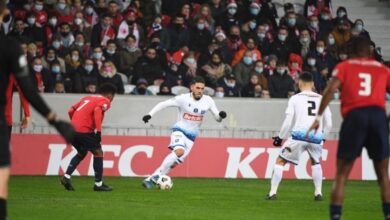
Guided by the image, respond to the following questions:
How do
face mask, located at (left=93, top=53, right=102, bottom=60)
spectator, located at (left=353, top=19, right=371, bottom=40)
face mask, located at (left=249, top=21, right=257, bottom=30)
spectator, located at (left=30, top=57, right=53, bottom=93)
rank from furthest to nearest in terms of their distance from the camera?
spectator, located at (left=353, top=19, right=371, bottom=40)
face mask, located at (left=249, top=21, right=257, bottom=30)
face mask, located at (left=93, top=53, right=102, bottom=60)
spectator, located at (left=30, top=57, right=53, bottom=93)

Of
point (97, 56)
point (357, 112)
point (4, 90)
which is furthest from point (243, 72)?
point (4, 90)

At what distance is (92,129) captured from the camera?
761 inches

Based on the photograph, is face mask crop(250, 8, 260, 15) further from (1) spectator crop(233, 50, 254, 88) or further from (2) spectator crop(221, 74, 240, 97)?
(2) spectator crop(221, 74, 240, 97)

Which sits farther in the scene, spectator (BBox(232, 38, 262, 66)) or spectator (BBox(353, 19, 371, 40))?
spectator (BBox(353, 19, 371, 40))

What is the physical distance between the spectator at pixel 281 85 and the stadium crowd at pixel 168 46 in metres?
0.03

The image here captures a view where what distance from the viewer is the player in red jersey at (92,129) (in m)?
19.1

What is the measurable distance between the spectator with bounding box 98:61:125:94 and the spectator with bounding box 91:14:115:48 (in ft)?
4.51

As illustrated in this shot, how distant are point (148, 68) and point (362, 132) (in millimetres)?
15692

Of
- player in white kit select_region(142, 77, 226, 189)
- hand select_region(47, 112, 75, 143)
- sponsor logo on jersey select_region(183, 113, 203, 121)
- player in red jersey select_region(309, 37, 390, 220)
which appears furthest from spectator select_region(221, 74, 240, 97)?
hand select_region(47, 112, 75, 143)

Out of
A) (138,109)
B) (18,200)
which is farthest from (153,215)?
(138,109)

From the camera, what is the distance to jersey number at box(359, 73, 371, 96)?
1192 cm

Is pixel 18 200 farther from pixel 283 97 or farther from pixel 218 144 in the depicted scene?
pixel 283 97

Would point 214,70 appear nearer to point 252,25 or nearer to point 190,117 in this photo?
point 252,25

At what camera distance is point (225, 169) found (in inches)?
989
